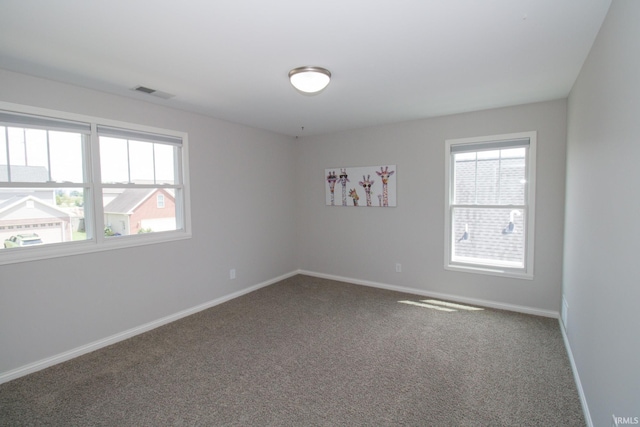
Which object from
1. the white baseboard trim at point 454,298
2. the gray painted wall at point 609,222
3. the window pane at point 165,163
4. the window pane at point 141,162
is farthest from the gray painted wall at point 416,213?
the window pane at point 141,162

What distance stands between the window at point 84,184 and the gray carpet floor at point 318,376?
1.05 m

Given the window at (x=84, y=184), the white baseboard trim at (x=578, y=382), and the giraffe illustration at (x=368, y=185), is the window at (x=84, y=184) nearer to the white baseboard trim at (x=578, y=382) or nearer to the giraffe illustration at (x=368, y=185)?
the giraffe illustration at (x=368, y=185)

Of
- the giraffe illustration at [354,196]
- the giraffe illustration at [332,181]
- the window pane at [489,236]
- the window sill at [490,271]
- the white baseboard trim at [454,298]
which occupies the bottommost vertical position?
the white baseboard trim at [454,298]

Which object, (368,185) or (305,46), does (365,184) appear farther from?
(305,46)

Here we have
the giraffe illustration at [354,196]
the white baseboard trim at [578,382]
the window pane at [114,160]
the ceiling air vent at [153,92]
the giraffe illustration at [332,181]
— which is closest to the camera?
the white baseboard trim at [578,382]

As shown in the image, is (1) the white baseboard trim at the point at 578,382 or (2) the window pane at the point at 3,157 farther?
(2) the window pane at the point at 3,157

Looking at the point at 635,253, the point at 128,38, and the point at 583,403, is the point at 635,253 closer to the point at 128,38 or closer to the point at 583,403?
the point at 583,403

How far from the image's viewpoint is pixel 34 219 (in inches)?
104

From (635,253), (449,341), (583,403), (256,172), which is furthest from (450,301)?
(256,172)

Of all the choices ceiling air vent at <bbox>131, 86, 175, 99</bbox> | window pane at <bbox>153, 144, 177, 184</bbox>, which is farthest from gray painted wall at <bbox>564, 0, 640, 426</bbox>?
window pane at <bbox>153, 144, 177, 184</bbox>

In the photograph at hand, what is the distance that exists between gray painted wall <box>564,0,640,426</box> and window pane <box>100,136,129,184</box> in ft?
12.6

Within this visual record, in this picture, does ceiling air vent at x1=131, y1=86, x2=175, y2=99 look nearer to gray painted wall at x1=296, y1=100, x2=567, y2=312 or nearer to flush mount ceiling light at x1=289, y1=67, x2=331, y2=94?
flush mount ceiling light at x1=289, y1=67, x2=331, y2=94

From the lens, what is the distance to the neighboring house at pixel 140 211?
10.3 ft

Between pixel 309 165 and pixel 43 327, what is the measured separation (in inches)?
151
